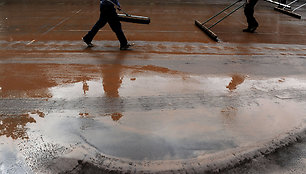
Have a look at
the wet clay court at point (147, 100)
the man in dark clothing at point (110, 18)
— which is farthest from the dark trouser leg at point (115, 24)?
the wet clay court at point (147, 100)

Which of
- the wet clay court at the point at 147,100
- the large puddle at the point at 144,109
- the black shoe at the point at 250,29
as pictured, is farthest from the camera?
the black shoe at the point at 250,29

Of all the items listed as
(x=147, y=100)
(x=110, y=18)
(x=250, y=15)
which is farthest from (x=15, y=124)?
(x=250, y=15)

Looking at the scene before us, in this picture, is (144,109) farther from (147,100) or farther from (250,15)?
(250,15)

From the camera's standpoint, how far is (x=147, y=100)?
4.74 metres

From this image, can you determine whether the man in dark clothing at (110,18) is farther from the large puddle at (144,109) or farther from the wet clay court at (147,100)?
the large puddle at (144,109)

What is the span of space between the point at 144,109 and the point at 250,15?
6369 mm

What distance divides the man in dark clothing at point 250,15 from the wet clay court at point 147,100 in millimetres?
270

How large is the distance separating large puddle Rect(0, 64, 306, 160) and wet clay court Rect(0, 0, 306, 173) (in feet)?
0.05

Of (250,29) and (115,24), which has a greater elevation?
(115,24)

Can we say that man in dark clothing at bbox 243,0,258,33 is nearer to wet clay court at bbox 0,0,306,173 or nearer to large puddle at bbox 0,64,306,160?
wet clay court at bbox 0,0,306,173

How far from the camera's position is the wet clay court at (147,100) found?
3393mm

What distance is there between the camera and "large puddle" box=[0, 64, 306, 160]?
3.66 metres

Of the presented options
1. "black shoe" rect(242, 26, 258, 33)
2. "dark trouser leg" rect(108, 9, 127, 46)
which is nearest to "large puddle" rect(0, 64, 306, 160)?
"dark trouser leg" rect(108, 9, 127, 46)

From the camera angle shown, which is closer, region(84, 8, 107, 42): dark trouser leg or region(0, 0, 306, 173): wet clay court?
region(0, 0, 306, 173): wet clay court
